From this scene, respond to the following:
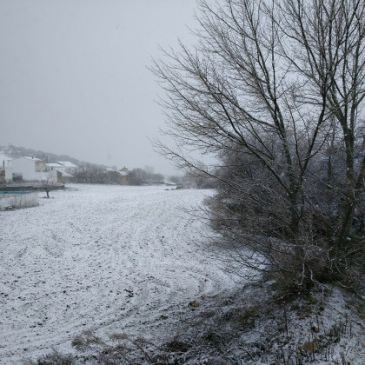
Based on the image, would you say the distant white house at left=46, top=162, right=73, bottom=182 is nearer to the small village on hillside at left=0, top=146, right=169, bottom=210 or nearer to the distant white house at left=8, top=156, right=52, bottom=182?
the small village on hillside at left=0, top=146, right=169, bottom=210

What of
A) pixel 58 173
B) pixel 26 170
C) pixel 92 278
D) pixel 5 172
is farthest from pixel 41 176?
pixel 92 278

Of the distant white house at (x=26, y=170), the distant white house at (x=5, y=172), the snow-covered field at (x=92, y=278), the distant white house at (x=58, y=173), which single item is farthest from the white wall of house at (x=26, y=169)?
the snow-covered field at (x=92, y=278)

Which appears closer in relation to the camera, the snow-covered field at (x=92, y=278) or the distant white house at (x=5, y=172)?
the snow-covered field at (x=92, y=278)

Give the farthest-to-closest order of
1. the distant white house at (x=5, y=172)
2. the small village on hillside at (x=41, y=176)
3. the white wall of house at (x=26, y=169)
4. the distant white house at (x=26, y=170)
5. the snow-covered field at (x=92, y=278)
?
the white wall of house at (x=26, y=169) → the distant white house at (x=26, y=170) → the distant white house at (x=5, y=172) → the small village on hillside at (x=41, y=176) → the snow-covered field at (x=92, y=278)

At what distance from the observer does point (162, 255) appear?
13523 millimetres

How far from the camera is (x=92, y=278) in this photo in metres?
10.8

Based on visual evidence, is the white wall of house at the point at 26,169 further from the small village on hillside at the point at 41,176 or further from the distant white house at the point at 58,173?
the distant white house at the point at 58,173

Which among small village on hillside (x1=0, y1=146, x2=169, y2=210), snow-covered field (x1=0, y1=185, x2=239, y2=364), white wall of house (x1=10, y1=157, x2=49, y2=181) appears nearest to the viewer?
snow-covered field (x1=0, y1=185, x2=239, y2=364)

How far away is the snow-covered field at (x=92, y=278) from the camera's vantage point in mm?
7418

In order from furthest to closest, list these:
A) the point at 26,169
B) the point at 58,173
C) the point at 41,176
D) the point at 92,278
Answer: the point at 58,173 → the point at 41,176 → the point at 26,169 → the point at 92,278

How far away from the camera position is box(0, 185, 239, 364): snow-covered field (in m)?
7.42

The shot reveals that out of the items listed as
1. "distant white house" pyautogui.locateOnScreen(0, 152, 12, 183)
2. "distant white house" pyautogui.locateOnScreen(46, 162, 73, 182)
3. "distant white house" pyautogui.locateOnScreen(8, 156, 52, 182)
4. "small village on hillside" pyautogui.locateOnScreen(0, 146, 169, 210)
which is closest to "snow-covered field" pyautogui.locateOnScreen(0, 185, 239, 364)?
"small village on hillside" pyautogui.locateOnScreen(0, 146, 169, 210)

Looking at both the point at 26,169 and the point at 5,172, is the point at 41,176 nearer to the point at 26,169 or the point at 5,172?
the point at 26,169

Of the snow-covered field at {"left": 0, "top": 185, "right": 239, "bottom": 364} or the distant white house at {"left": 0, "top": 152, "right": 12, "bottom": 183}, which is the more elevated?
the distant white house at {"left": 0, "top": 152, "right": 12, "bottom": 183}
